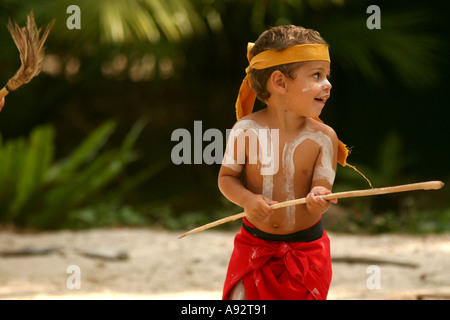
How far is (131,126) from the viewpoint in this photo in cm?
609

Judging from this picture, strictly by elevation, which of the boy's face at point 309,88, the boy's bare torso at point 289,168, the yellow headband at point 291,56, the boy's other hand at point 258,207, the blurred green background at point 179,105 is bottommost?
the boy's other hand at point 258,207

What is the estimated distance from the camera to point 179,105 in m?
6.03

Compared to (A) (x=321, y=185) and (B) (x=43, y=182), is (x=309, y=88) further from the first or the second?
(B) (x=43, y=182)

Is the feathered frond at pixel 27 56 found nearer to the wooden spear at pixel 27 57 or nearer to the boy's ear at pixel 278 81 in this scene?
the wooden spear at pixel 27 57

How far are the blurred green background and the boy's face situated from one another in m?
2.63

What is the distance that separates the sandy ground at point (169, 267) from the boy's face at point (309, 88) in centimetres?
106

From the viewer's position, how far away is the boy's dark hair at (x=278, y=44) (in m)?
1.68

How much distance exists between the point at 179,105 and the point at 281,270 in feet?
14.5

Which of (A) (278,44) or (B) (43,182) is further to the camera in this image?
(B) (43,182)

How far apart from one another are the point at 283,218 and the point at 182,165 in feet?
13.7

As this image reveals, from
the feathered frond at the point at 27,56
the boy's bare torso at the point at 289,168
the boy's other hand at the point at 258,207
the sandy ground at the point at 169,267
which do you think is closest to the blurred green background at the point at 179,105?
the sandy ground at the point at 169,267

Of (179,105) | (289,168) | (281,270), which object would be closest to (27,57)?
(289,168)

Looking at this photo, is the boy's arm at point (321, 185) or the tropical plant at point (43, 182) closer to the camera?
the boy's arm at point (321, 185)

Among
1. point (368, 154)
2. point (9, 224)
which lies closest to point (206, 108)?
point (368, 154)
